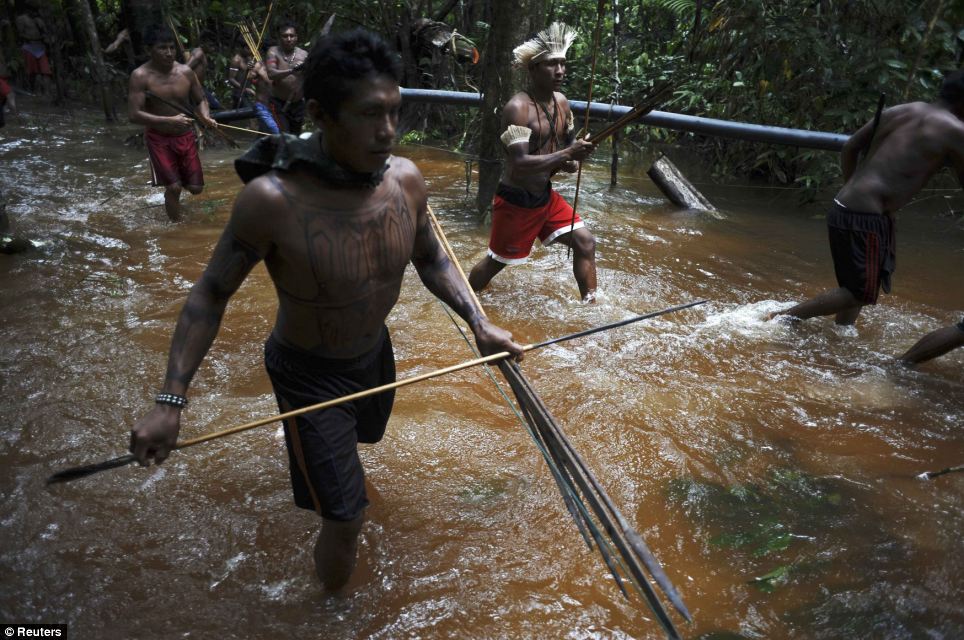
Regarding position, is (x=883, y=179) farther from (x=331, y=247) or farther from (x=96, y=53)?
(x=96, y=53)

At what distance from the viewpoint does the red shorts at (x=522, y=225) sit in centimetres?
464

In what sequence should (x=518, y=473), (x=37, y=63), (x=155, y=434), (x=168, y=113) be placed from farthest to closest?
(x=37, y=63) → (x=168, y=113) → (x=518, y=473) → (x=155, y=434)

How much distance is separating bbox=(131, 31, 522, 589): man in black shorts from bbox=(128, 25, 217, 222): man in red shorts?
4.77 metres

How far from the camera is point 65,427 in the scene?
340cm

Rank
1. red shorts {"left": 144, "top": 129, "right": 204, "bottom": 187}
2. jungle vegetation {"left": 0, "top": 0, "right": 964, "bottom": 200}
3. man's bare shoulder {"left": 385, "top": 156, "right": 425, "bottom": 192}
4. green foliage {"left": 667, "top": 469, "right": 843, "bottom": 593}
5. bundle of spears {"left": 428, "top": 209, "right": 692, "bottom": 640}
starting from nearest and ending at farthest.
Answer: bundle of spears {"left": 428, "top": 209, "right": 692, "bottom": 640}
man's bare shoulder {"left": 385, "top": 156, "right": 425, "bottom": 192}
green foliage {"left": 667, "top": 469, "right": 843, "bottom": 593}
red shorts {"left": 144, "top": 129, "right": 204, "bottom": 187}
jungle vegetation {"left": 0, "top": 0, "right": 964, "bottom": 200}

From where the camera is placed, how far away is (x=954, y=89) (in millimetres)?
3807

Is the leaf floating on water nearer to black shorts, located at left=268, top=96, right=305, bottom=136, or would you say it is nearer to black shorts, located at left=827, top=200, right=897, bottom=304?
black shorts, located at left=827, top=200, right=897, bottom=304

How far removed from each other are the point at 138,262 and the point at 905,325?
5788 mm

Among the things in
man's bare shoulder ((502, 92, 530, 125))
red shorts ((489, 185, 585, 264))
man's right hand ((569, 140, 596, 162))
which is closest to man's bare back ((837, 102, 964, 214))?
man's right hand ((569, 140, 596, 162))

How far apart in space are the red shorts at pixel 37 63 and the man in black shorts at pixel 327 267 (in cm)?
1586

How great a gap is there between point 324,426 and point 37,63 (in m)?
16.3

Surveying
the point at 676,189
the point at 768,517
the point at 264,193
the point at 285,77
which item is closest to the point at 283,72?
the point at 285,77

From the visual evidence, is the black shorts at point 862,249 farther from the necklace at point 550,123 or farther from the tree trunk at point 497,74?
the tree trunk at point 497,74

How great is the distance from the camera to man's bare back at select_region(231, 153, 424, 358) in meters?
1.96
